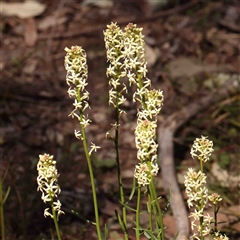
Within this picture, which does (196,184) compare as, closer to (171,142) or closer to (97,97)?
(171,142)

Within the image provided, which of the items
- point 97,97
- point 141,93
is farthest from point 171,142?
point 141,93

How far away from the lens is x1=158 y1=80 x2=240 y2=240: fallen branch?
3941mm

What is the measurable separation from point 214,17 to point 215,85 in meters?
1.57

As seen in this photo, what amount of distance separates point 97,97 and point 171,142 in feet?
4.64

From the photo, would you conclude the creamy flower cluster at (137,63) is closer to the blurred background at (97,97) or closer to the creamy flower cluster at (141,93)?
the creamy flower cluster at (141,93)

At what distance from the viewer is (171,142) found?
15.7 ft

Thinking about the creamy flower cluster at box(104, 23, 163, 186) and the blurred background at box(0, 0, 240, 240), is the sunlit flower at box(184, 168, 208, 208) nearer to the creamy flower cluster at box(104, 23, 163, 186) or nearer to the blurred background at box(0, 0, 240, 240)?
the creamy flower cluster at box(104, 23, 163, 186)

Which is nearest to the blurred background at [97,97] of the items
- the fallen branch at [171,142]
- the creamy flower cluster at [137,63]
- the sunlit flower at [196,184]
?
the fallen branch at [171,142]

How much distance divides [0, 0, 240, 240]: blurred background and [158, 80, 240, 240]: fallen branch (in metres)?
0.06

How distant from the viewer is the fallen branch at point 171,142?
3.94 m

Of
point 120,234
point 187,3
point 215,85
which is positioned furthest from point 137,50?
point 187,3

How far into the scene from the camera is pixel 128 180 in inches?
191

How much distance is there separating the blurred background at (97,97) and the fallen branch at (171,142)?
6 cm

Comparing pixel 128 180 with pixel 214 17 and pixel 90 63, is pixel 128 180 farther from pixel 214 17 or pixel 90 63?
pixel 214 17
